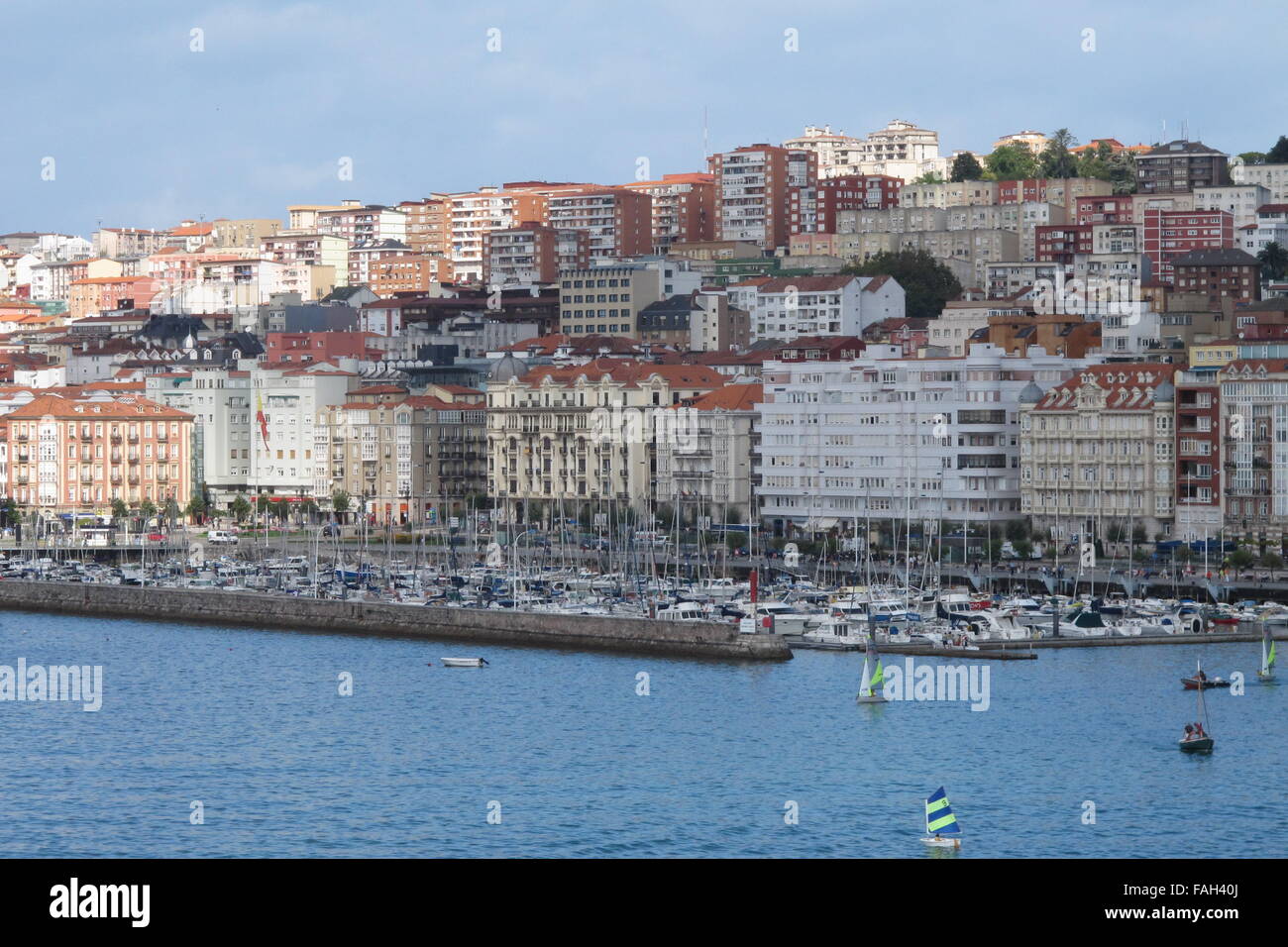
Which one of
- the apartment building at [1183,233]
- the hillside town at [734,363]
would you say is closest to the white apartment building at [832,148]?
the hillside town at [734,363]

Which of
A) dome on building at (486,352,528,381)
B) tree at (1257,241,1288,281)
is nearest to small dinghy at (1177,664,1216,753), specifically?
dome on building at (486,352,528,381)

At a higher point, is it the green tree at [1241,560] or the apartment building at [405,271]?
the apartment building at [405,271]

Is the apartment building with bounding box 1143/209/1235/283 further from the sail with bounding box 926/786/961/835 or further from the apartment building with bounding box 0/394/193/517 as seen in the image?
the sail with bounding box 926/786/961/835

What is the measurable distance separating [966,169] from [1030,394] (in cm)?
4707

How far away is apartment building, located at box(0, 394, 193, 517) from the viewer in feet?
229

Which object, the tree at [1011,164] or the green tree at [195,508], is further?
the tree at [1011,164]

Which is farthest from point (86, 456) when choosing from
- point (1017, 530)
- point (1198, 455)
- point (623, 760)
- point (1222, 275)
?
point (623, 760)

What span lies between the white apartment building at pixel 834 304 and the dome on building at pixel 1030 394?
2208cm

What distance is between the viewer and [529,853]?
2252 cm

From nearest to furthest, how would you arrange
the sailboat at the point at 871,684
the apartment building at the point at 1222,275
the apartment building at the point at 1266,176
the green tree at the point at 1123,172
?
the sailboat at the point at 871,684
the apartment building at the point at 1222,275
the apartment building at the point at 1266,176
the green tree at the point at 1123,172

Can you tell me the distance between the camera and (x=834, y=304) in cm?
7850

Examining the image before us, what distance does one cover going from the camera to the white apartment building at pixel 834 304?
78438 mm

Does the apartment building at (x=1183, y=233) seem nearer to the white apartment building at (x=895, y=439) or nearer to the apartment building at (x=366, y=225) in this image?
the white apartment building at (x=895, y=439)

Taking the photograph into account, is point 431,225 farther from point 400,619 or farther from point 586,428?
point 400,619
